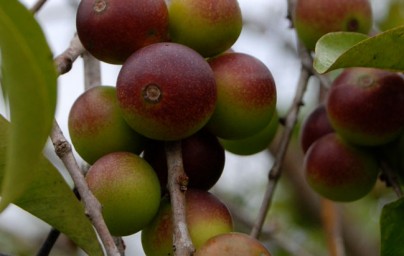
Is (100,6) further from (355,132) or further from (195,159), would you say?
(355,132)

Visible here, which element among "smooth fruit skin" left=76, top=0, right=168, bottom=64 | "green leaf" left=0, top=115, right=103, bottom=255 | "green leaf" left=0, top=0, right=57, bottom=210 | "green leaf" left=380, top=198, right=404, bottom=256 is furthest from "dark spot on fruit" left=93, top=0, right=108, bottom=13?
"green leaf" left=380, top=198, right=404, bottom=256

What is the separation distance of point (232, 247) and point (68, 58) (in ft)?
1.30

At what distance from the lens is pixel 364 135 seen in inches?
49.1

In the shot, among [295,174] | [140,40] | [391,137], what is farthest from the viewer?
[295,174]

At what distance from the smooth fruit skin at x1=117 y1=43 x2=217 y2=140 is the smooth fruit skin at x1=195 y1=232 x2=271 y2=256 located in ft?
0.61

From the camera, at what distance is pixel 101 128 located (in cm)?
105

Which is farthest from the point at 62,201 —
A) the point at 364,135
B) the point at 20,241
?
the point at 20,241

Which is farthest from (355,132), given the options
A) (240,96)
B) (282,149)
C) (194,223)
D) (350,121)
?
(194,223)

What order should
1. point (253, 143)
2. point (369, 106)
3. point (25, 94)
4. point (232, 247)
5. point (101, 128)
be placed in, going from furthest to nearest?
point (253, 143) → point (369, 106) → point (101, 128) → point (232, 247) → point (25, 94)

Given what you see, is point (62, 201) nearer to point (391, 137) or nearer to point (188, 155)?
point (188, 155)

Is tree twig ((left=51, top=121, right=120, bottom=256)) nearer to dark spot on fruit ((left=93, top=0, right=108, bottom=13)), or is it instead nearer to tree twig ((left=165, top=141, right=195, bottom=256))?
tree twig ((left=165, top=141, right=195, bottom=256))

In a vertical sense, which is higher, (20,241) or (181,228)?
(181,228)

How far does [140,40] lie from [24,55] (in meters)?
0.41

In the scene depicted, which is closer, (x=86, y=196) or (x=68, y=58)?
(x=86, y=196)
